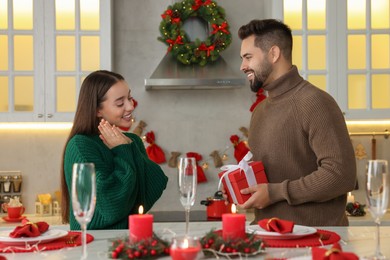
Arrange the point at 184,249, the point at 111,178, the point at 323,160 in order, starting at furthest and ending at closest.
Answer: the point at 323,160
the point at 111,178
the point at 184,249

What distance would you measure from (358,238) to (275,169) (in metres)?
0.75

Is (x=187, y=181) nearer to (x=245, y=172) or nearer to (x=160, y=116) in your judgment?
(x=245, y=172)

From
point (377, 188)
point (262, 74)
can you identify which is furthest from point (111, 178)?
point (377, 188)

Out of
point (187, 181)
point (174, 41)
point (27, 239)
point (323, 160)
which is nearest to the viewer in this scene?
point (187, 181)

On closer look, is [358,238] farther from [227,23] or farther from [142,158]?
[227,23]

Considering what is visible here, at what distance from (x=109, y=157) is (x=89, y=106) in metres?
0.24

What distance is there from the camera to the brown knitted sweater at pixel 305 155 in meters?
2.84

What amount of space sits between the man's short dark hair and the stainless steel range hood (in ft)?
4.74

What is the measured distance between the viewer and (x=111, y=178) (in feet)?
8.95

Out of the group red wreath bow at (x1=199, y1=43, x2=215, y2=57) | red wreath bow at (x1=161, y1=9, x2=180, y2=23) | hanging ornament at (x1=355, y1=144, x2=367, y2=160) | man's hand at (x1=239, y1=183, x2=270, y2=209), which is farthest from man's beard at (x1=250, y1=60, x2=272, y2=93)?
hanging ornament at (x1=355, y1=144, x2=367, y2=160)

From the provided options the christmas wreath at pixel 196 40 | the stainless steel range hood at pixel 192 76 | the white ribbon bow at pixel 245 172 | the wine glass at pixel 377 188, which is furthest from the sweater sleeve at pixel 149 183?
the christmas wreath at pixel 196 40

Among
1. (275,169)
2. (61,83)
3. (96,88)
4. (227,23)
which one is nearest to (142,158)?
(96,88)

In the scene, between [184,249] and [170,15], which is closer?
[184,249]

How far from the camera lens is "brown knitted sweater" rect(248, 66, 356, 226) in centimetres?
284
